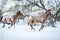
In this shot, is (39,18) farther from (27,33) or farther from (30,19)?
(27,33)

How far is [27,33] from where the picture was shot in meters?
2.27

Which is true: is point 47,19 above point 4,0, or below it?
below

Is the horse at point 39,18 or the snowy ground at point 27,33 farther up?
the horse at point 39,18

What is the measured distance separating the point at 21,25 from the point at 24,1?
30 centimetres

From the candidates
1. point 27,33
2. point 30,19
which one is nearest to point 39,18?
point 30,19

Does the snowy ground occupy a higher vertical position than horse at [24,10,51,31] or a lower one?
lower

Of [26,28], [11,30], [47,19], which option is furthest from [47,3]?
[11,30]

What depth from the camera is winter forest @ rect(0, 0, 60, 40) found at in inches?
88.4

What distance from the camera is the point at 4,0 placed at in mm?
2277

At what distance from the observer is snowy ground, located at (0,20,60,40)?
2246 mm

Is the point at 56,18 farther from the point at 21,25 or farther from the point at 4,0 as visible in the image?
the point at 4,0

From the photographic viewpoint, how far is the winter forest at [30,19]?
7.36 ft

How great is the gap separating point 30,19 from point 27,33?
6.9 inches

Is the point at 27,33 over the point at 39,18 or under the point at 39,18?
under
